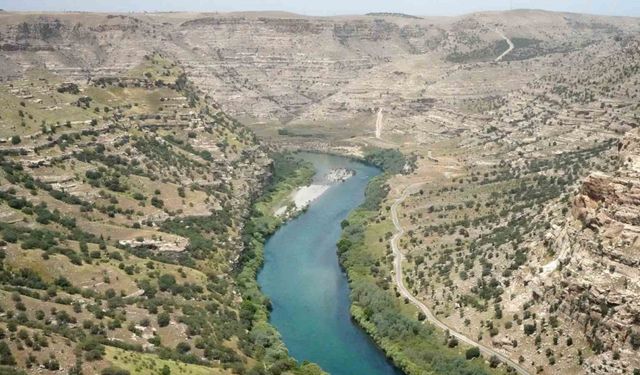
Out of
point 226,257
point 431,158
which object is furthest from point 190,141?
point 431,158

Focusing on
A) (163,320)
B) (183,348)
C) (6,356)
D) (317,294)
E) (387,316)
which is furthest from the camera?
(317,294)

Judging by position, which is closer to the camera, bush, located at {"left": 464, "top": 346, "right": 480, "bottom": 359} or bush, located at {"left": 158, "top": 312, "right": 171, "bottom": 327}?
bush, located at {"left": 158, "top": 312, "right": 171, "bottom": 327}

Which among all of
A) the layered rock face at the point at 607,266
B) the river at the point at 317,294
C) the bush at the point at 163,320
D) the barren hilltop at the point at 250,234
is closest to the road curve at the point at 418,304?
the barren hilltop at the point at 250,234

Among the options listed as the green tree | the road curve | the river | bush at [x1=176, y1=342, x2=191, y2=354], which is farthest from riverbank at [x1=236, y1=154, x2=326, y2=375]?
the green tree

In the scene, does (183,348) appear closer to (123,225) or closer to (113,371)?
(113,371)

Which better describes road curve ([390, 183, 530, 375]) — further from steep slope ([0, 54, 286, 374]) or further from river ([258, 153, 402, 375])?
steep slope ([0, 54, 286, 374])

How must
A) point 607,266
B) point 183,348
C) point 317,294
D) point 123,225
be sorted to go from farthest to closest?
1. point 123,225
2. point 317,294
3. point 607,266
4. point 183,348

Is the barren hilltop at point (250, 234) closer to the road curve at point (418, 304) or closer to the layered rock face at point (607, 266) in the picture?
Answer: the layered rock face at point (607, 266)

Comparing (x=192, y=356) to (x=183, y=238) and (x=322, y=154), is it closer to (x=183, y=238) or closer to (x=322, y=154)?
(x=183, y=238)

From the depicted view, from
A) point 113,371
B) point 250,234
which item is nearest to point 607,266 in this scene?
point 113,371

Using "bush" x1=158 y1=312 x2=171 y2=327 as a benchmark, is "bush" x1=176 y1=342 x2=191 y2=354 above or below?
below
